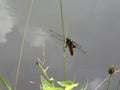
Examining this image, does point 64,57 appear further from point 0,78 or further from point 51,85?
point 0,78

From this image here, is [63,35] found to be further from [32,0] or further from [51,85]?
[32,0]

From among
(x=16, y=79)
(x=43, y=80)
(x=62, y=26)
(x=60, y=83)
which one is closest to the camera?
(x=60, y=83)

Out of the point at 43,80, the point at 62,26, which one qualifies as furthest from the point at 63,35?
the point at 43,80

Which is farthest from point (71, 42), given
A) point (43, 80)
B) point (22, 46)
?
point (43, 80)

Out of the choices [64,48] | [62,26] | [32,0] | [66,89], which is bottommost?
[66,89]

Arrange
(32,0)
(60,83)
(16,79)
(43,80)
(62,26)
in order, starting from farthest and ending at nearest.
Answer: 1. (32,0)
2. (16,79)
3. (62,26)
4. (43,80)
5. (60,83)

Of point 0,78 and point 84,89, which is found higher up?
point 0,78

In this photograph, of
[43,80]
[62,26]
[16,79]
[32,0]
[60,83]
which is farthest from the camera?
[32,0]

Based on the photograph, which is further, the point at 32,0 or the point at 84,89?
the point at 32,0

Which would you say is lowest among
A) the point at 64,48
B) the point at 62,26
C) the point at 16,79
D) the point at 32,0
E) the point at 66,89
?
the point at 16,79
